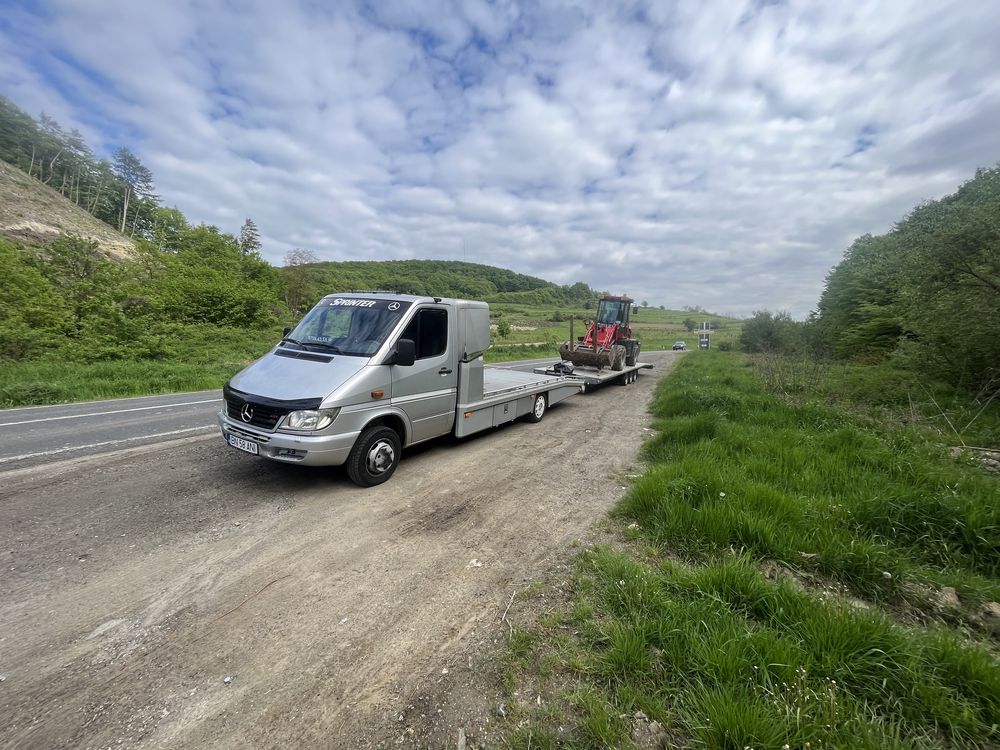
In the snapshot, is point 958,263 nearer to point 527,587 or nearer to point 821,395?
point 821,395

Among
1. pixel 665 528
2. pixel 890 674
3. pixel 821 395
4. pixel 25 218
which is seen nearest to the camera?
pixel 890 674

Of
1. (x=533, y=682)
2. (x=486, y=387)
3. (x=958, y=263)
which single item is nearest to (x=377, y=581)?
(x=533, y=682)

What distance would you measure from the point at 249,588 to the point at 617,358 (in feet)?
41.1

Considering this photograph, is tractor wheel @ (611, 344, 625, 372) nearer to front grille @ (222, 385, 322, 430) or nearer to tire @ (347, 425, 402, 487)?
tire @ (347, 425, 402, 487)

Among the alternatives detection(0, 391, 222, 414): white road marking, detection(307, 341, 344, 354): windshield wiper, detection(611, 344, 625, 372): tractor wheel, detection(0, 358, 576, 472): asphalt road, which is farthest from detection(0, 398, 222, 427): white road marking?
detection(611, 344, 625, 372): tractor wheel

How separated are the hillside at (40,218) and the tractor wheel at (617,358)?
34127 millimetres

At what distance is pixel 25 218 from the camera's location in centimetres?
2992

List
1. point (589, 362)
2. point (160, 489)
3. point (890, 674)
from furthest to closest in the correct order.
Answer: point (589, 362)
point (160, 489)
point (890, 674)

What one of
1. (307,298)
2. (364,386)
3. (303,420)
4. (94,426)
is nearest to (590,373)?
(364,386)

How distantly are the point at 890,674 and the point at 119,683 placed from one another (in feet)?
13.4

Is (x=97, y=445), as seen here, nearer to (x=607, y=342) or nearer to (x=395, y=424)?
(x=395, y=424)

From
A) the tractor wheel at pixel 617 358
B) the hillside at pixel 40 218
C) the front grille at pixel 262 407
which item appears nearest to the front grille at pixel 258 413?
the front grille at pixel 262 407

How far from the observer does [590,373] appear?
12.8 meters

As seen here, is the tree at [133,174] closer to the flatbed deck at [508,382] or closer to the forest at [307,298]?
the forest at [307,298]
